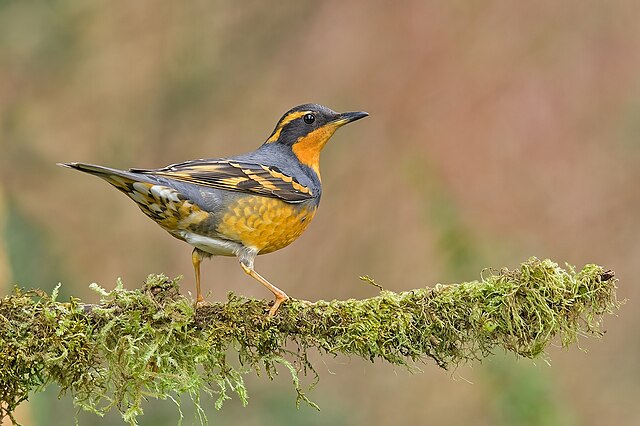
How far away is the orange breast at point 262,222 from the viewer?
567cm

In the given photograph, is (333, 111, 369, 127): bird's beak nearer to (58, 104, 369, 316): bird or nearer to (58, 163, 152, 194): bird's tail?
(58, 104, 369, 316): bird

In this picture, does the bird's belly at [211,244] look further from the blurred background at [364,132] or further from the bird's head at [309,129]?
the blurred background at [364,132]

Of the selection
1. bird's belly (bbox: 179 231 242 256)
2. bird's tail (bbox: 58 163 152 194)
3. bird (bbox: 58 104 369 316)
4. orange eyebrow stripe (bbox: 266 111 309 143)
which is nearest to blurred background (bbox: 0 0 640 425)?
orange eyebrow stripe (bbox: 266 111 309 143)

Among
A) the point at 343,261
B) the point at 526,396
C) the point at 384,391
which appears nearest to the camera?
the point at 526,396

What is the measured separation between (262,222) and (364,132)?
256 inches

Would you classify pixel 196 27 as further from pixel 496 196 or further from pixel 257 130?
pixel 496 196

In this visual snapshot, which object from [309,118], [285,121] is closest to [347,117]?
[309,118]

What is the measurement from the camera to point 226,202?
5691mm

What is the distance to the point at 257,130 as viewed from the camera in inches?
488

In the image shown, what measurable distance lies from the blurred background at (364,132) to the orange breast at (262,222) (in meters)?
4.36

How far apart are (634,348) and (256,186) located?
241 inches

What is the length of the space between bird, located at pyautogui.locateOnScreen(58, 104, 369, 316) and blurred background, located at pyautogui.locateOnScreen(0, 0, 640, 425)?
430 centimetres

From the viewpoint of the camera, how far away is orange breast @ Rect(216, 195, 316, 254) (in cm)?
567

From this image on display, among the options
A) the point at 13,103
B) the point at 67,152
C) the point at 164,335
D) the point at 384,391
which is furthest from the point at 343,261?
the point at 164,335
